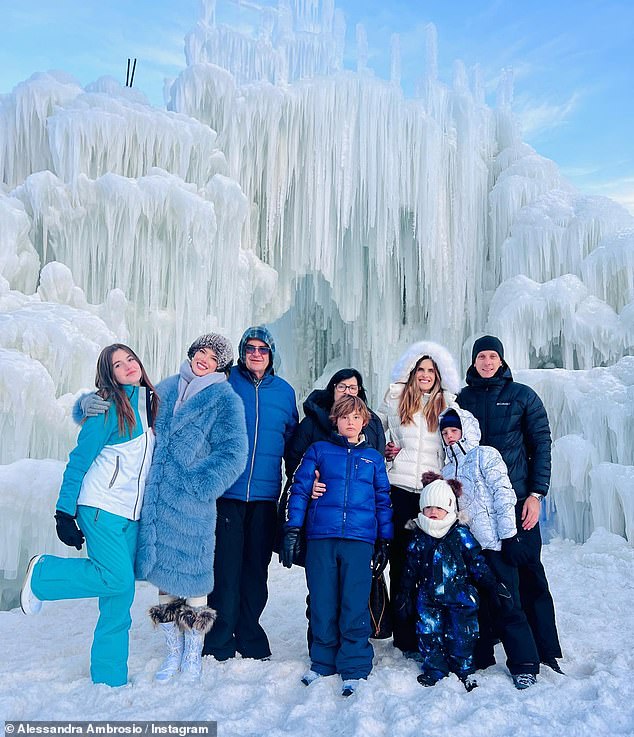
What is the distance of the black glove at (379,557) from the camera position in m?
3.41

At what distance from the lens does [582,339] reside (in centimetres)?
832

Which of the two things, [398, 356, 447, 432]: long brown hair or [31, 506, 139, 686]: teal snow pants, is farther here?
[398, 356, 447, 432]: long brown hair

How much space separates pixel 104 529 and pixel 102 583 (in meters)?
0.26

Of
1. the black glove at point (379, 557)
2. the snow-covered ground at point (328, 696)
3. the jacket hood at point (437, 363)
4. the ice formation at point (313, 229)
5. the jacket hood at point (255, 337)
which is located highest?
the ice formation at point (313, 229)

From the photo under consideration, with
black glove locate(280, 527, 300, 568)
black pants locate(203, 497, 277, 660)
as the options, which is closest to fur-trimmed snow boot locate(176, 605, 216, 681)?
black pants locate(203, 497, 277, 660)

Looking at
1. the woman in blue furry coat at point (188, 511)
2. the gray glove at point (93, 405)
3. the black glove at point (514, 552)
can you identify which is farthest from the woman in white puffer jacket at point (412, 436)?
the gray glove at point (93, 405)

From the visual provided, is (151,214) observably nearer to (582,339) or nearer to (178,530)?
(178,530)

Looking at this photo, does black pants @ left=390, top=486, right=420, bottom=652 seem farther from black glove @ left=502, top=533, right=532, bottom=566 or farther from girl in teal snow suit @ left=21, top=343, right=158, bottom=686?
girl in teal snow suit @ left=21, top=343, right=158, bottom=686

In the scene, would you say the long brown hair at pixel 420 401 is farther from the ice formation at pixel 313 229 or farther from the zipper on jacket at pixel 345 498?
the ice formation at pixel 313 229

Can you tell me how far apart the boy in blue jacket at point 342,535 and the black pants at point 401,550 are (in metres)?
0.14

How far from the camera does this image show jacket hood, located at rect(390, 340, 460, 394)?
3664 millimetres

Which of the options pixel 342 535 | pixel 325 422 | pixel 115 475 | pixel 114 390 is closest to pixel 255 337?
pixel 325 422

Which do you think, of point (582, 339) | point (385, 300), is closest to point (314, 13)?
point (385, 300)

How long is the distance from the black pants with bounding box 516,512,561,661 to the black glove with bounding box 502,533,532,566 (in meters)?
0.08
